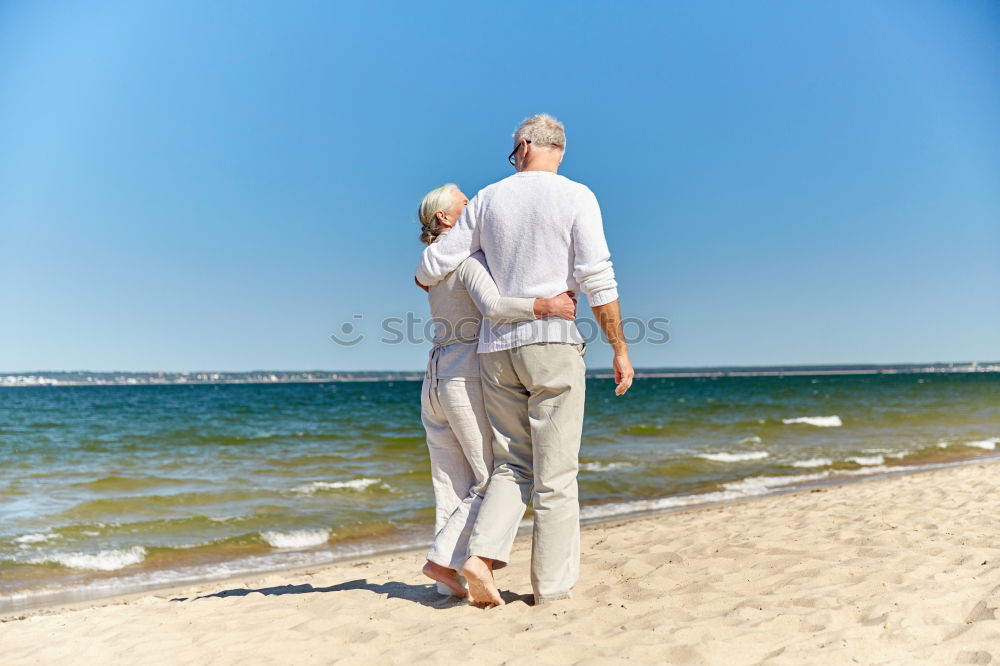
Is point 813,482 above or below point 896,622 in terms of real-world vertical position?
below

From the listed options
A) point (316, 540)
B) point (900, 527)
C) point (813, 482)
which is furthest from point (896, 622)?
point (813, 482)

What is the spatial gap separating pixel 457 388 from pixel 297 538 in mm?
4880

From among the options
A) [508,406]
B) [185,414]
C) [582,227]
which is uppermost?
[582,227]

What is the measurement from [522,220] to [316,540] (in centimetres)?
535

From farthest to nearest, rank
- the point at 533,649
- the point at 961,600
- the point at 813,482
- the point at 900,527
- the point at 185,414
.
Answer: the point at 185,414
the point at 813,482
the point at 900,527
the point at 961,600
the point at 533,649

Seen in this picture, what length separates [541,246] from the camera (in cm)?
309

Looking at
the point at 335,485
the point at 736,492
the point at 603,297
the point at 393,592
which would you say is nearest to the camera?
the point at 603,297

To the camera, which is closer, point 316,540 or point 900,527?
point 900,527

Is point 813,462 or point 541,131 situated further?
point 813,462

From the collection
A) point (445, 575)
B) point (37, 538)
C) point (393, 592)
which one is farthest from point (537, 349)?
point (37, 538)

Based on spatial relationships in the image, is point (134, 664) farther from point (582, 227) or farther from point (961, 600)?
point (961, 600)

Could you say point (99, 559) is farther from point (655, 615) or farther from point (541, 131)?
point (541, 131)

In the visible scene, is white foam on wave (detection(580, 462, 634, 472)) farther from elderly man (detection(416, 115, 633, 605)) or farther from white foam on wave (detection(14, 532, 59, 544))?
elderly man (detection(416, 115, 633, 605))

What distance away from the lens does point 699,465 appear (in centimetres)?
1239
